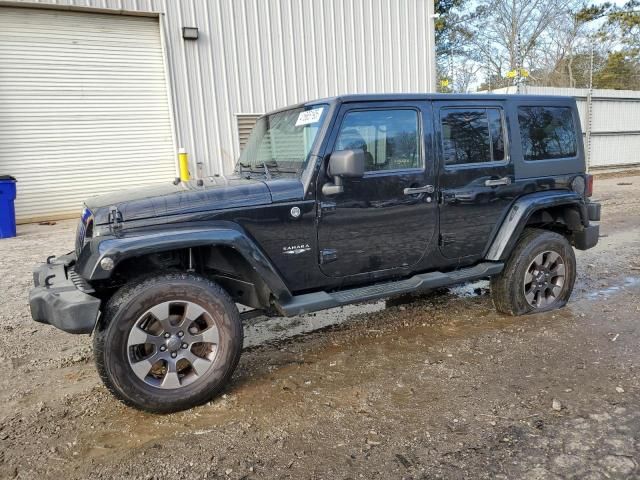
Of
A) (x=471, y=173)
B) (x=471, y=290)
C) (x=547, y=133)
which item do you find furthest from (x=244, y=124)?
(x=471, y=173)

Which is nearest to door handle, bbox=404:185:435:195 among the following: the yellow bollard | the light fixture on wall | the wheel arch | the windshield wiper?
the windshield wiper

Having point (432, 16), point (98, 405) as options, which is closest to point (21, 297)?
point (98, 405)

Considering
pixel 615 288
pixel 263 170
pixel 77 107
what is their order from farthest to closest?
pixel 77 107 → pixel 615 288 → pixel 263 170

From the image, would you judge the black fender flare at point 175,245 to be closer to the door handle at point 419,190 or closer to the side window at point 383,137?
the side window at point 383,137

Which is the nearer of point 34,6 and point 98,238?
point 98,238

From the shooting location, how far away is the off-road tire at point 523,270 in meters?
4.39

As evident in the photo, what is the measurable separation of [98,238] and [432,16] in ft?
43.5

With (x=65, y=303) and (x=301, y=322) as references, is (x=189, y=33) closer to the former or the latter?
(x=301, y=322)

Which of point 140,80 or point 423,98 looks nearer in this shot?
point 423,98

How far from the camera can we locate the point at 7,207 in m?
9.01

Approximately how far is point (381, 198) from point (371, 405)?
1498 millimetres

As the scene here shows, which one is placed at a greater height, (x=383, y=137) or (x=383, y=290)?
(x=383, y=137)

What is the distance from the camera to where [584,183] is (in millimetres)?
4707

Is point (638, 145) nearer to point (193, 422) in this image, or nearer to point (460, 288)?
point (460, 288)
